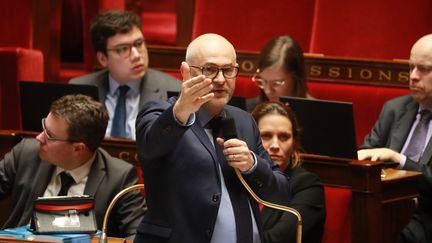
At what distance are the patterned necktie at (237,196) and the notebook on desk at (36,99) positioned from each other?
0.70 meters

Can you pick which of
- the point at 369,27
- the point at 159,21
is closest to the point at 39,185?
the point at 369,27

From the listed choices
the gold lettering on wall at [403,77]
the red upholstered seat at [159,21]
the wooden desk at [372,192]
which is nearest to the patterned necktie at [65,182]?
the wooden desk at [372,192]

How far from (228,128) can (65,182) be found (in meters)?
0.46

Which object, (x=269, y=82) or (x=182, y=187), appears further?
(x=269, y=82)

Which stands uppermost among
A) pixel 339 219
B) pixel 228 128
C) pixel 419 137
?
pixel 228 128

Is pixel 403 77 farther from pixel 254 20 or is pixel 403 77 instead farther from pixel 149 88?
pixel 149 88

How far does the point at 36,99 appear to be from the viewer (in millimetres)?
1657

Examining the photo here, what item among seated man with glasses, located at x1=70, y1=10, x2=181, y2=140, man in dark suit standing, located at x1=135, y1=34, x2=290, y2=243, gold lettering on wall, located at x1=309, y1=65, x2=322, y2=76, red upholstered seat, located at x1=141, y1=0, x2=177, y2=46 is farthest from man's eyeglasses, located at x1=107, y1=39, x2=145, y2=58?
man in dark suit standing, located at x1=135, y1=34, x2=290, y2=243

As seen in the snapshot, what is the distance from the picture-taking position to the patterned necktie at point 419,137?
1624mm

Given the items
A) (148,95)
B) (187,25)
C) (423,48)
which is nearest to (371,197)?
(423,48)

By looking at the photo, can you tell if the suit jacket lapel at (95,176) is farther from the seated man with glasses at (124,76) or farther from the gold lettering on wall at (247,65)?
the gold lettering on wall at (247,65)

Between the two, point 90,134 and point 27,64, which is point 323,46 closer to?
point 27,64

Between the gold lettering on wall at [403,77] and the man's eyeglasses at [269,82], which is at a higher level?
the gold lettering on wall at [403,77]

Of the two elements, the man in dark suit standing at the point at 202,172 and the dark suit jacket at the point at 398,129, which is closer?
the man in dark suit standing at the point at 202,172
